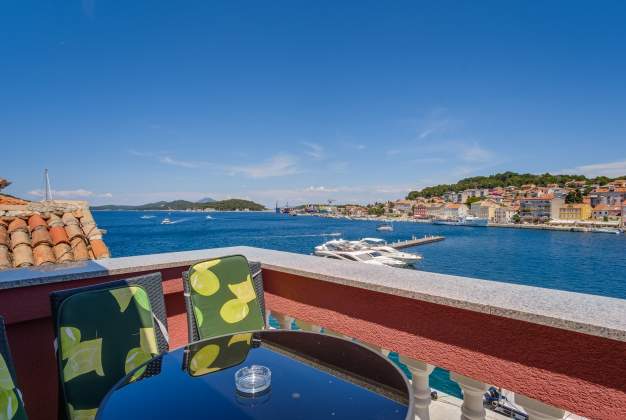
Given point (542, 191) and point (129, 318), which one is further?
point (542, 191)

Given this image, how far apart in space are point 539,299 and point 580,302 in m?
0.12

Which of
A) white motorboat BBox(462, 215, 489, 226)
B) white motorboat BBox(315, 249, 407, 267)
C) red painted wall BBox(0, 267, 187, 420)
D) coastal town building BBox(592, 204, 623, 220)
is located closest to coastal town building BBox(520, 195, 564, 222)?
coastal town building BBox(592, 204, 623, 220)

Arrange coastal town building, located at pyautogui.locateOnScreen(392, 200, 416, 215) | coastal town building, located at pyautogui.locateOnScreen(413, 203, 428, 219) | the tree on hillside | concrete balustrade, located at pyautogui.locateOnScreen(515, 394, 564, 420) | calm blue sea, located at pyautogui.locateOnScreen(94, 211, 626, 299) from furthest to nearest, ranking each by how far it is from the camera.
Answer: coastal town building, located at pyautogui.locateOnScreen(392, 200, 416, 215) < coastal town building, located at pyautogui.locateOnScreen(413, 203, 428, 219) < the tree on hillside < calm blue sea, located at pyautogui.locateOnScreen(94, 211, 626, 299) < concrete balustrade, located at pyautogui.locateOnScreen(515, 394, 564, 420)

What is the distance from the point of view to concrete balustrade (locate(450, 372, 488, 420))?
A: 1300 millimetres

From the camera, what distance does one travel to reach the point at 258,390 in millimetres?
1064

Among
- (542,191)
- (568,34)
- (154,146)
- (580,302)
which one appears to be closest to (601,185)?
(542,191)

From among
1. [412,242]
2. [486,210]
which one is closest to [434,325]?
[412,242]

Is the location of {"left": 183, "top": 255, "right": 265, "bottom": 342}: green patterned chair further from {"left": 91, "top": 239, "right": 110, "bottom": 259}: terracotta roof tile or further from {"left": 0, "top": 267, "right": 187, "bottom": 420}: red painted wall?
{"left": 91, "top": 239, "right": 110, "bottom": 259}: terracotta roof tile

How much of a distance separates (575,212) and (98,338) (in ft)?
226

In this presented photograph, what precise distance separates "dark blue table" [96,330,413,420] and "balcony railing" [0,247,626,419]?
311 millimetres

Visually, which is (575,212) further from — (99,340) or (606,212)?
(99,340)

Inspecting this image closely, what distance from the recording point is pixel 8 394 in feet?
2.87

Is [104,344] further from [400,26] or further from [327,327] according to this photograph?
[400,26]

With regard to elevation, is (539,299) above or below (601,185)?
below
